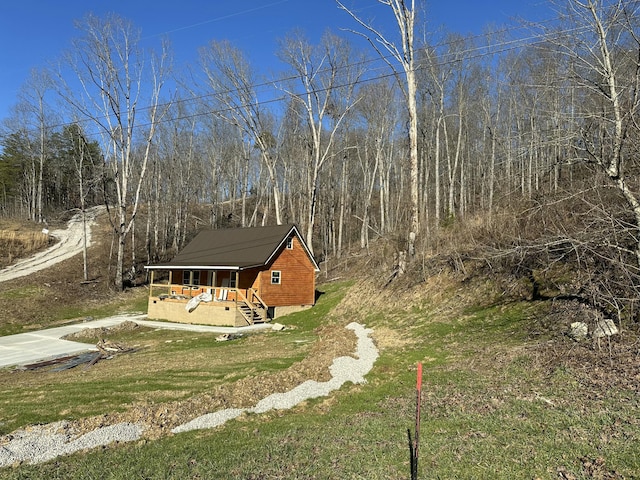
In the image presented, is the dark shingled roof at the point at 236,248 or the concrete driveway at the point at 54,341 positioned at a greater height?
the dark shingled roof at the point at 236,248

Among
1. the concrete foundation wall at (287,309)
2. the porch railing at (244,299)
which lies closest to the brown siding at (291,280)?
the concrete foundation wall at (287,309)

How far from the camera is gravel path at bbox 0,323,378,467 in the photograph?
6.42 m

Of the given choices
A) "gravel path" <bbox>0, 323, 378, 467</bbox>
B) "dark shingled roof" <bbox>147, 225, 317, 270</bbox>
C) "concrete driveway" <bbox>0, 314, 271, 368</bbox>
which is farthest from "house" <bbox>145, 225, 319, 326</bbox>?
"gravel path" <bbox>0, 323, 378, 467</bbox>

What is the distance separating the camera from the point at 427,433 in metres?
6.21

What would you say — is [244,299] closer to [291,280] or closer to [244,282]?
[244,282]

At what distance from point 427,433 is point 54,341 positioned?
61.7 ft

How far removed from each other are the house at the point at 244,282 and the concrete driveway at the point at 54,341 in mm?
1046

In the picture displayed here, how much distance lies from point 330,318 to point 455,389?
1232 cm

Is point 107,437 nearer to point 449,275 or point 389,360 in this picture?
point 389,360

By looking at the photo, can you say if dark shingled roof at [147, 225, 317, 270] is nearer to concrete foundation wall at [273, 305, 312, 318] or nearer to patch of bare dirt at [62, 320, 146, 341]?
concrete foundation wall at [273, 305, 312, 318]

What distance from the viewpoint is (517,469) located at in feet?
16.1

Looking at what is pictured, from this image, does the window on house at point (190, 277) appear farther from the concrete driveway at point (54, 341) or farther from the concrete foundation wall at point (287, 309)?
the concrete foundation wall at point (287, 309)

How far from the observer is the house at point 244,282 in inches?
936

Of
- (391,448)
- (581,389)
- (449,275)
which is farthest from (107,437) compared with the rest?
(449,275)
